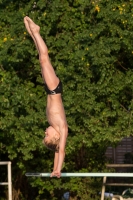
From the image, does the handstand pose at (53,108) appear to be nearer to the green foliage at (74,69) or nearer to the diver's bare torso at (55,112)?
the diver's bare torso at (55,112)

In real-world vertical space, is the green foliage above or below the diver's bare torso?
above

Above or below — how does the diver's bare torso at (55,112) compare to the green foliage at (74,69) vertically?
below

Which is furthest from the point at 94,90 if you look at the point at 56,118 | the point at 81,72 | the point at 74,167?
the point at 56,118

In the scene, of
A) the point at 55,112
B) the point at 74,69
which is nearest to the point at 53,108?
the point at 55,112

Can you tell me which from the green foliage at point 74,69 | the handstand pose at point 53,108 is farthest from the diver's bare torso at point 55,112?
the green foliage at point 74,69

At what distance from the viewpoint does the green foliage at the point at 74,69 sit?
47.3 ft

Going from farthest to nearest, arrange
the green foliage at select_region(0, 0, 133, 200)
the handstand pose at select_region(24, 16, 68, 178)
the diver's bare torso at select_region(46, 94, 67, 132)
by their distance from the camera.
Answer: the green foliage at select_region(0, 0, 133, 200) → the diver's bare torso at select_region(46, 94, 67, 132) → the handstand pose at select_region(24, 16, 68, 178)

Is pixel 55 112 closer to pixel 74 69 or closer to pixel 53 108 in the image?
pixel 53 108

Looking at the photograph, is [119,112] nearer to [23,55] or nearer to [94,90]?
[94,90]

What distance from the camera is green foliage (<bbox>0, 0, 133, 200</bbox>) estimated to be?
1442cm

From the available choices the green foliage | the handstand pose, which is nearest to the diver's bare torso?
the handstand pose

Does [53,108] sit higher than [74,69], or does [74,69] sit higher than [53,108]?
[74,69]

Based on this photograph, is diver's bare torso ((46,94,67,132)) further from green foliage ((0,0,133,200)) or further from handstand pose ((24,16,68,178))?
green foliage ((0,0,133,200))

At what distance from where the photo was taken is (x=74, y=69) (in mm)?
14508
